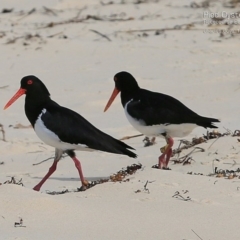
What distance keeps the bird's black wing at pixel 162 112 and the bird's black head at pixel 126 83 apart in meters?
0.59

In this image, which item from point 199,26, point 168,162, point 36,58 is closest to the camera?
point 168,162

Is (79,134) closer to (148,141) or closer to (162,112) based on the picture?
(162,112)

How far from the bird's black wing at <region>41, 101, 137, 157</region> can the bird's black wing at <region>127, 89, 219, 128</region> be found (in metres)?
0.82

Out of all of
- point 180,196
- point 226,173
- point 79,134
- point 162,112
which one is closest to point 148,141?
point 162,112

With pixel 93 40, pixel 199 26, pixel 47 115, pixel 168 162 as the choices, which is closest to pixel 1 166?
pixel 47 115

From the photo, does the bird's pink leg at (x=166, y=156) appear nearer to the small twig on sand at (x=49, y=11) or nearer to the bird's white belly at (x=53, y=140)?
the bird's white belly at (x=53, y=140)

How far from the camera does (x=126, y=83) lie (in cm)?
946

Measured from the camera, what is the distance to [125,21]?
1594cm

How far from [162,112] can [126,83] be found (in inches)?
44.0

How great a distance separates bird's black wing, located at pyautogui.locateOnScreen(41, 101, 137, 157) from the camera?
765cm

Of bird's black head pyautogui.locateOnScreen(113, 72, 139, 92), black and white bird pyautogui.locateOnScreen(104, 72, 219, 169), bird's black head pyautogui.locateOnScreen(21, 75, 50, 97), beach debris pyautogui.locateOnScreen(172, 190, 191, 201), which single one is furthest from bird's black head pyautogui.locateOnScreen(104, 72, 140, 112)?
beach debris pyautogui.locateOnScreen(172, 190, 191, 201)

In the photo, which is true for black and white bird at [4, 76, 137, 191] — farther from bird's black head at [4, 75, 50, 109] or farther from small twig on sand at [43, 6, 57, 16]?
small twig on sand at [43, 6, 57, 16]

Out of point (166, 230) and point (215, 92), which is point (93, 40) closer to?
point (215, 92)

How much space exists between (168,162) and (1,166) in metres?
1.96
